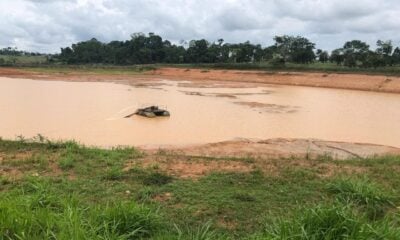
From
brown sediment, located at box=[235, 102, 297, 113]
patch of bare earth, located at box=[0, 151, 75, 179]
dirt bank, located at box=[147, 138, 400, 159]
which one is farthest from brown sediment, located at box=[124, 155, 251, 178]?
brown sediment, located at box=[235, 102, 297, 113]

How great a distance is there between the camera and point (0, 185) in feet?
18.5

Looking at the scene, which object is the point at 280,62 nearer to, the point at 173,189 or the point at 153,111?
the point at 153,111

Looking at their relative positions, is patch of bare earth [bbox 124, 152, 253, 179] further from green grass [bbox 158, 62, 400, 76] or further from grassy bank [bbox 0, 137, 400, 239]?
green grass [bbox 158, 62, 400, 76]

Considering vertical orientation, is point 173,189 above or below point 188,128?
above

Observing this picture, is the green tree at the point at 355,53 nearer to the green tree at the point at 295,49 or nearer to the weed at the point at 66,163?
the green tree at the point at 295,49

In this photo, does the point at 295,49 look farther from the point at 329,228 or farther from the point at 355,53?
the point at 329,228

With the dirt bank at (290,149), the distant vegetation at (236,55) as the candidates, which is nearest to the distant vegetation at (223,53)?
the distant vegetation at (236,55)

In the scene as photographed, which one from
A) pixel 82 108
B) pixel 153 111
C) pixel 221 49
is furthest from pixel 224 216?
pixel 221 49

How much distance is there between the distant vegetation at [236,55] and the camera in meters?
54.1

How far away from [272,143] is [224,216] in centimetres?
769

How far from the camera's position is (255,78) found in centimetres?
5094

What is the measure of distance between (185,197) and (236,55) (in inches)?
2678

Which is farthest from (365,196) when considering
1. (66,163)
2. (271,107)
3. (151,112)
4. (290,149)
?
(271,107)

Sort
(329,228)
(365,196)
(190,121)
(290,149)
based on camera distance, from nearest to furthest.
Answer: (329,228)
(365,196)
(290,149)
(190,121)
